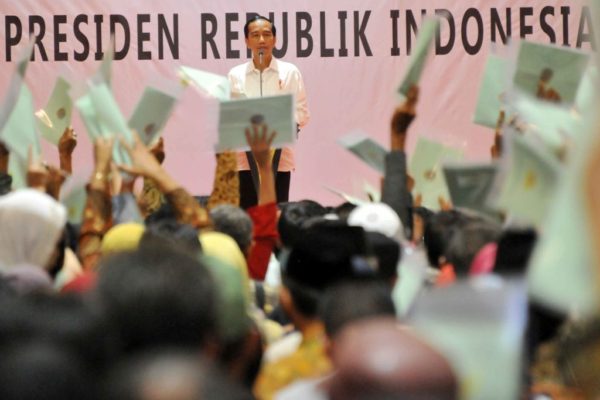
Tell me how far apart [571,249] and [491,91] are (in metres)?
2.72

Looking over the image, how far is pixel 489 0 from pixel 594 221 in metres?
6.57

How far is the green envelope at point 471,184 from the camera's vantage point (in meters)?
3.20

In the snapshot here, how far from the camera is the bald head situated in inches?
59.0

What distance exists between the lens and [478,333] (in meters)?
1.75

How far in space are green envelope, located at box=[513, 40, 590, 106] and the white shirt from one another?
10.4 feet

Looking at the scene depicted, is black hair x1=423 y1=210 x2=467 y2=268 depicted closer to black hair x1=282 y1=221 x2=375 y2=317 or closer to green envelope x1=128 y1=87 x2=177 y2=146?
black hair x1=282 y1=221 x2=375 y2=317

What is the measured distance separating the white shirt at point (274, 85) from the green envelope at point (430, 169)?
215 centimetres

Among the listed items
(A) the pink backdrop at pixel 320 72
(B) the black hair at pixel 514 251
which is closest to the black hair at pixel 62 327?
(B) the black hair at pixel 514 251

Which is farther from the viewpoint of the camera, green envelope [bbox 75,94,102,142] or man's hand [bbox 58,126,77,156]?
man's hand [bbox 58,126,77,156]

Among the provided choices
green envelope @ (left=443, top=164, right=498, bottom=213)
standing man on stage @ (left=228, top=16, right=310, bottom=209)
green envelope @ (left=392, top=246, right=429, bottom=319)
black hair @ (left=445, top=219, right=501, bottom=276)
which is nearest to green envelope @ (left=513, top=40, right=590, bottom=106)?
green envelope @ (left=443, top=164, right=498, bottom=213)

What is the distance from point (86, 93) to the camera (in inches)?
164

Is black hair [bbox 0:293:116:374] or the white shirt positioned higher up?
the white shirt

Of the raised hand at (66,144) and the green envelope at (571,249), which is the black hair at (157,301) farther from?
the raised hand at (66,144)

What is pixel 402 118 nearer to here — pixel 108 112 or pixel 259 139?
pixel 259 139
